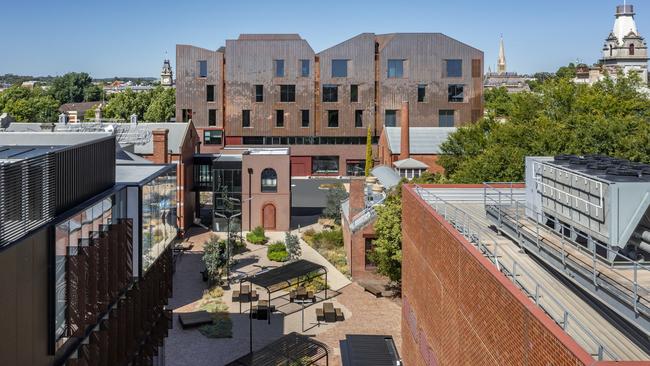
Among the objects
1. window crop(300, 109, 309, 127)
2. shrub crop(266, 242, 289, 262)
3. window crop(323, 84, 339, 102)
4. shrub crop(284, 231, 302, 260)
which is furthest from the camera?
window crop(300, 109, 309, 127)

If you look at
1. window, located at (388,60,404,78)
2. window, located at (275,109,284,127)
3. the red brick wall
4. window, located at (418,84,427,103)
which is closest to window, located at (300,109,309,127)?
window, located at (275,109,284,127)

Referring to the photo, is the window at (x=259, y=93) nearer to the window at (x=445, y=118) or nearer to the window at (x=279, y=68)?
the window at (x=279, y=68)

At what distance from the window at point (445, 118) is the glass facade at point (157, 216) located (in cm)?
4881

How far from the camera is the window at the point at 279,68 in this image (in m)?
67.0

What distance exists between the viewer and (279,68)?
6706cm

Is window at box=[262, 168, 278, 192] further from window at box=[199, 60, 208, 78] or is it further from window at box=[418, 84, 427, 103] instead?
window at box=[418, 84, 427, 103]

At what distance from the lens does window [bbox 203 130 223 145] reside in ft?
225

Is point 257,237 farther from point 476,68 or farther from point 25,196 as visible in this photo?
point 476,68

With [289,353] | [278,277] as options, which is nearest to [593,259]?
[289,353]

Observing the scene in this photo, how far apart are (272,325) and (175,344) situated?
428 centimetres

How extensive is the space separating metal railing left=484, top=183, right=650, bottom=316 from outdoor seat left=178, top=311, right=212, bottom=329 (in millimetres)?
14696

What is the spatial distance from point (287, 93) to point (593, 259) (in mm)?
58706

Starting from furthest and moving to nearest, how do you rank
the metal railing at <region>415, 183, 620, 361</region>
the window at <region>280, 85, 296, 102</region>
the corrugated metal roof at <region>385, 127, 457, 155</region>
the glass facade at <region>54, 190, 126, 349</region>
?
the window at <region>280, 85, 296, 102</region> < the corrugated metal roof at <region>385, 127, 457, 155</region> < the glass facade at <region>54, 190, 126, 349</region> < the metal railing at <region>415, 183, 620, 361</region>

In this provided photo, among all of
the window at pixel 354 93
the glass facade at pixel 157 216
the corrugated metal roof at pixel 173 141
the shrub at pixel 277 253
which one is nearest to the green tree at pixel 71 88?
the window at pixel 354 93
